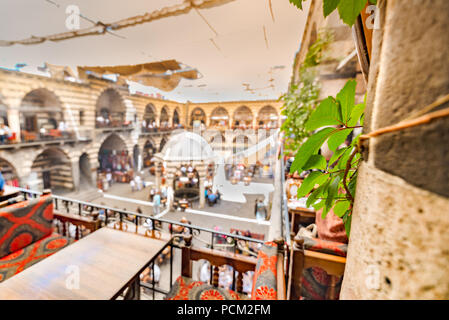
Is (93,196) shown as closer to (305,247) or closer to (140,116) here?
(140,116)

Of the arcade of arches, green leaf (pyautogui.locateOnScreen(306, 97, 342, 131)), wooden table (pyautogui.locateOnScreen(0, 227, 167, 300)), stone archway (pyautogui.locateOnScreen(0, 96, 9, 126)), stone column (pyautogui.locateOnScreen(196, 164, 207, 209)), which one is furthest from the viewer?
stone column (pyautogui.locateOnScreen(196, 164, 207, 209))

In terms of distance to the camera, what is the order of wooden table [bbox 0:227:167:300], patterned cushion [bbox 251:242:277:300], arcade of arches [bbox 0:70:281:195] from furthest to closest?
arcade of arches [bbox 0:70:281:195] → wooden table [bbox 0:227:167:300] → patterned cushion [bbox 251:242:277:300]

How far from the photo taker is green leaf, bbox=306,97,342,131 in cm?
61

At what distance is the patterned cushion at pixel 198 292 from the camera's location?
2367mm

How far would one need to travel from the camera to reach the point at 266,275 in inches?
69.2

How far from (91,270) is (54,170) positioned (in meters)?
17.3

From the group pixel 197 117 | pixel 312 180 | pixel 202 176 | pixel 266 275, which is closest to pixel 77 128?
pixel 202 176

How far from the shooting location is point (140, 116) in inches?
782

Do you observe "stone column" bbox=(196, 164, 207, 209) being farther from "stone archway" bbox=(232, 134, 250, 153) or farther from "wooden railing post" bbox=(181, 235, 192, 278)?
"wooden railing post" bbox=(181, 235, 192, 278)

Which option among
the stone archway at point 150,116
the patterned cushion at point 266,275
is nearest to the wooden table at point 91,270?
the patterned cushion at point 266,275

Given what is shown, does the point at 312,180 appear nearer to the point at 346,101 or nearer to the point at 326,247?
the point at 346,101

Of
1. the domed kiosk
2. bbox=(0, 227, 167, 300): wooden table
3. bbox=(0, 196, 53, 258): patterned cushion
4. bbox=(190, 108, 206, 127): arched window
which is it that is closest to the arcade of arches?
bbox=(190, 108, 206, 127): arched window

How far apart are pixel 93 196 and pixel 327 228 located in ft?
53.6

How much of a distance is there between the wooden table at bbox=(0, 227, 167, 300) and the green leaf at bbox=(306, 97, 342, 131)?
7.58ft
